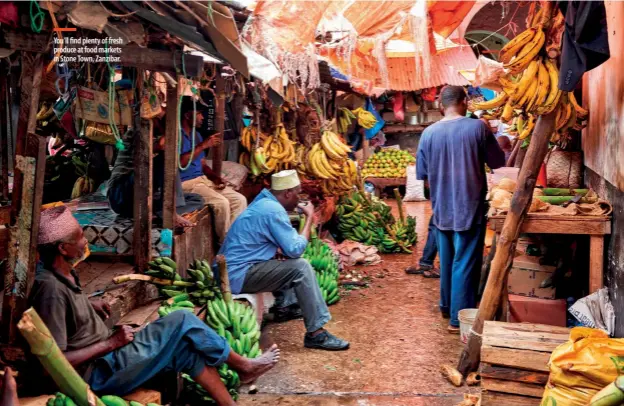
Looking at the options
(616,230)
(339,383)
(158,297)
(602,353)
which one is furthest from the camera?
(158,297)

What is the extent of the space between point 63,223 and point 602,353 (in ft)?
9.13

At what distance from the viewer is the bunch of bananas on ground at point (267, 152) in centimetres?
816

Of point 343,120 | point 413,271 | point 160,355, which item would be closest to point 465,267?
point 413,271

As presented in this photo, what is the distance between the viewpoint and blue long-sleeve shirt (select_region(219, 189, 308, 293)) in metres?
5.55

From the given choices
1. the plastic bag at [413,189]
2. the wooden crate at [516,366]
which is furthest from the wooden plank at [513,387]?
the plastic bag at [413,189]

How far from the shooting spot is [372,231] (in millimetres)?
9805

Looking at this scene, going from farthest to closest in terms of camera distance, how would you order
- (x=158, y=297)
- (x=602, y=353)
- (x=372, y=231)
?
(x=372, y=231) < (x=158, y=297) < (x=602, y=353)

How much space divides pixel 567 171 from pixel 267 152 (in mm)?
3873

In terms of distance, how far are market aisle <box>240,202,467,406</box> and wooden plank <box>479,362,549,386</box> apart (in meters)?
0.78

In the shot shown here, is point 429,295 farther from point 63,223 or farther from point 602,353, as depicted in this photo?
point 63,223

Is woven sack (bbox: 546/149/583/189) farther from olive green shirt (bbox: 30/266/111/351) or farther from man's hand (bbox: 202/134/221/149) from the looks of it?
olive green shirt (bbox: 30/266/111/351)

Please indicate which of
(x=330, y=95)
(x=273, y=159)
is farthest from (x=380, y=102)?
(x=273, y=159)

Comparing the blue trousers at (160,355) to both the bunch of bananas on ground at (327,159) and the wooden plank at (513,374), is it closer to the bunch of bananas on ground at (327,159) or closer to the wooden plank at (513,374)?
the wooden plank at (513,374)

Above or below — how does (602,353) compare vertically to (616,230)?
below
